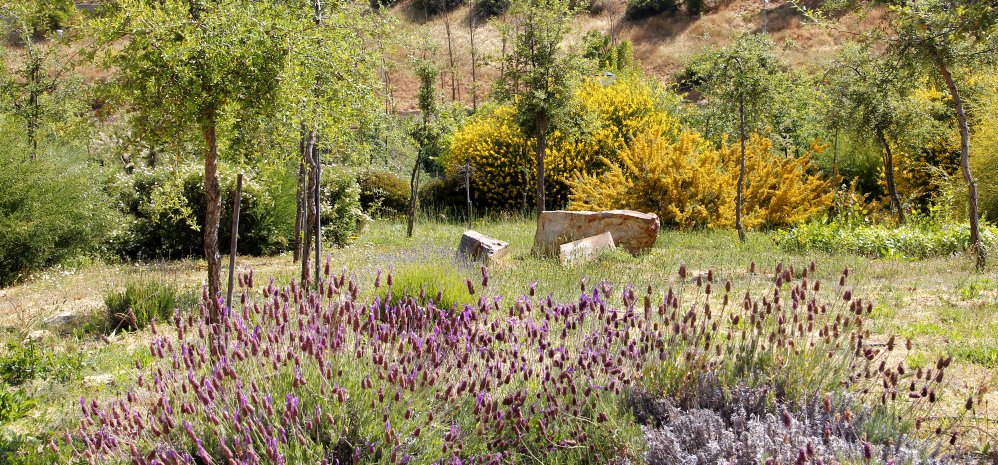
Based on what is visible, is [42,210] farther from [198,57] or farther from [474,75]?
[474,75]

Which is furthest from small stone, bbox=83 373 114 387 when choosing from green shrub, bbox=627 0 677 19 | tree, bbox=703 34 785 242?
green shrub, bbox=627 0 677 19

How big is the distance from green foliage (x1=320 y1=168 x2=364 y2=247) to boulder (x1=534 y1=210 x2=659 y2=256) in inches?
143

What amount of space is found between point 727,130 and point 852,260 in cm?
776

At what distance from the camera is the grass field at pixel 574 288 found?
4.52 m

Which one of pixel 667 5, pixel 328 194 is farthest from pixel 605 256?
pixel 667 5

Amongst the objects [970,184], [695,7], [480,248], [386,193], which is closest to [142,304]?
[480,248]

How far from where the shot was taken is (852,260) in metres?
8.63

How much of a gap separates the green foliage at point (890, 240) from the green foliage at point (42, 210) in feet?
33.5

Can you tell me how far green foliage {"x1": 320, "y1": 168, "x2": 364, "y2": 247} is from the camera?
1220 cm

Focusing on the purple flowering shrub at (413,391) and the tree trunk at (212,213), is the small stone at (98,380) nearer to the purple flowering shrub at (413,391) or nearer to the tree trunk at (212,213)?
the tree trunk at (212,213)

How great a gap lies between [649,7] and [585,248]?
136ft

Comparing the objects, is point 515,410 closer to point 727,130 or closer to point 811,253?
point 811,253

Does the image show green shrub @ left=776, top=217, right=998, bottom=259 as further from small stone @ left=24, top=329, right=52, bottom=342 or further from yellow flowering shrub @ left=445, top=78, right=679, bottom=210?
small stone @ left=24, top=329, right=52, bottom=342

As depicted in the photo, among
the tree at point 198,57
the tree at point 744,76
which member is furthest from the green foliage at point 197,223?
the tree at point 744,76
